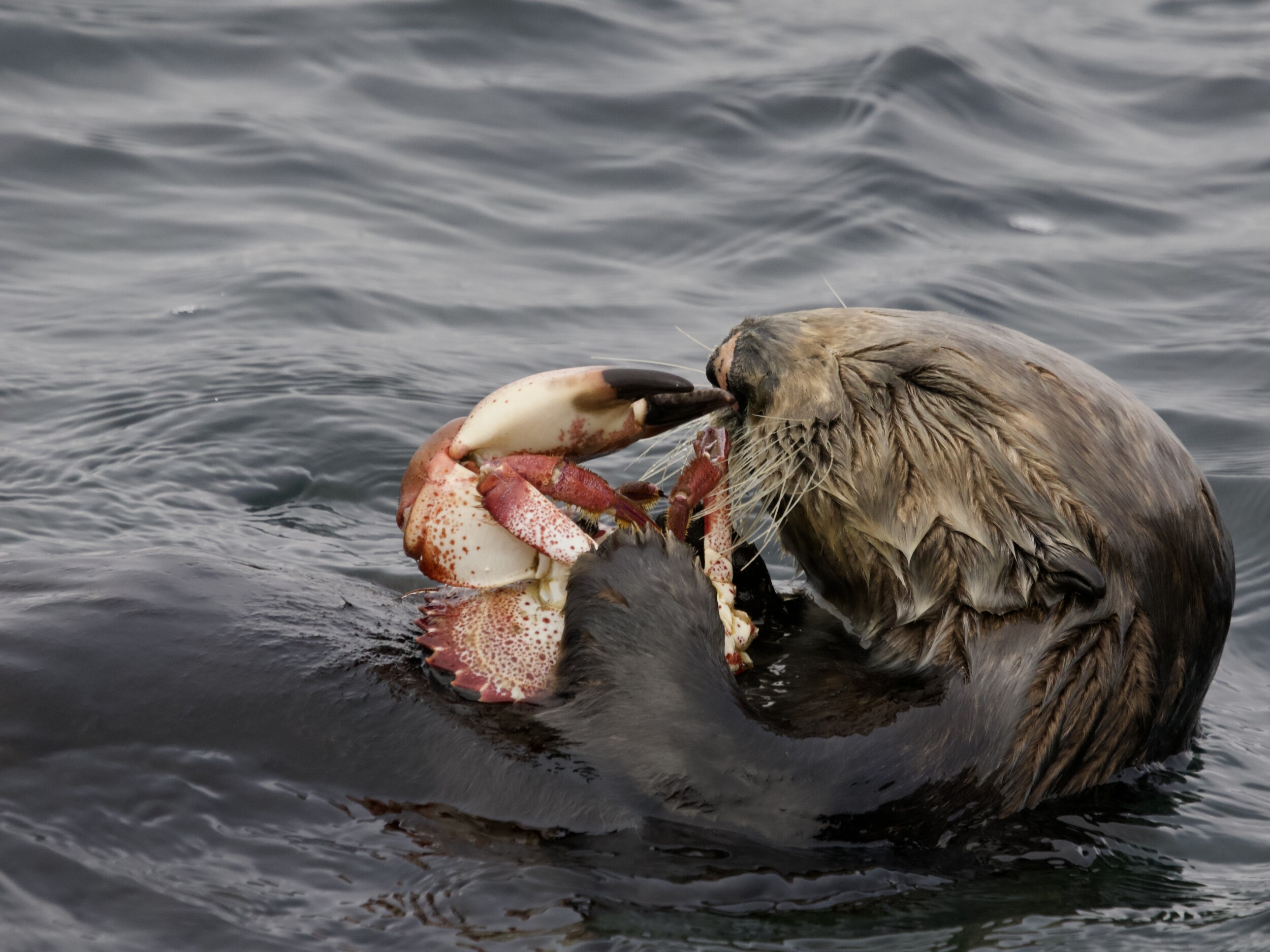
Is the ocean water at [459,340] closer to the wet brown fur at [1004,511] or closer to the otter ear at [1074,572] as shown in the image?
the wet brown fur at [1004,511]

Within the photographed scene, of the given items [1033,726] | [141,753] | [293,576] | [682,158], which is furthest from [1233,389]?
[141,753]

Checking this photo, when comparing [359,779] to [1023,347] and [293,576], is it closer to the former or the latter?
[293,576]

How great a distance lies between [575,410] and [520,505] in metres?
0.25

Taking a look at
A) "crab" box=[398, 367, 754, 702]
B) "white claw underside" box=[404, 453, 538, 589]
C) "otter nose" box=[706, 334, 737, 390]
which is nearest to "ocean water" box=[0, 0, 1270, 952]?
"crab" box=[398, 367, 754, 702]

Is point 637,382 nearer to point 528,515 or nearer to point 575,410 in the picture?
point 575,410

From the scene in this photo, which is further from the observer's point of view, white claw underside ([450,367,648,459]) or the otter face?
the otter face

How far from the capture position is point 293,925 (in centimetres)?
292

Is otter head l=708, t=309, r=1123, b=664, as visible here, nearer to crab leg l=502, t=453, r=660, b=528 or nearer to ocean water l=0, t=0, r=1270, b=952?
crab leg l=502, t=453, r=660, b=528

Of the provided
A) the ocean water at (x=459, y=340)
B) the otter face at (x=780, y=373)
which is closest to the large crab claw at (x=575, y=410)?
the otter face at (x=780, y=373)

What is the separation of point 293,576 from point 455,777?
907 millimetres

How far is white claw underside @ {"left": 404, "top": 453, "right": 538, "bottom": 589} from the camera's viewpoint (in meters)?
3.34

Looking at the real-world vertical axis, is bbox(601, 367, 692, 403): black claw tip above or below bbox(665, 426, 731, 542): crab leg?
above

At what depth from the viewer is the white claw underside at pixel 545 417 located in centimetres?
333

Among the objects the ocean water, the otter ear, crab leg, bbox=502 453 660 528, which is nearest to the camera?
the ocean water
